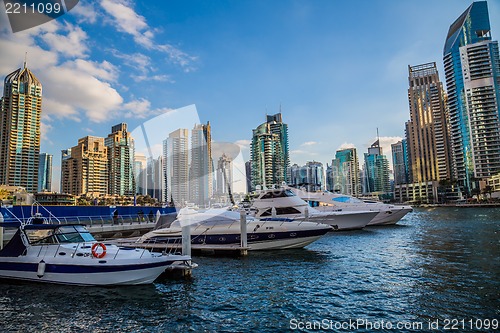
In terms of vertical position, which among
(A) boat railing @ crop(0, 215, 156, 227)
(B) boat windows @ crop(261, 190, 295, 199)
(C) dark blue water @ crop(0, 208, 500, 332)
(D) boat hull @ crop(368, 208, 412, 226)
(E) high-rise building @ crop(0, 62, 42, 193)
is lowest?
(C) dark blue water @ crop(0, 208, 500, 332)

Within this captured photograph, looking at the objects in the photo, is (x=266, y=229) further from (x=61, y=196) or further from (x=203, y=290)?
(x=61, y=196)

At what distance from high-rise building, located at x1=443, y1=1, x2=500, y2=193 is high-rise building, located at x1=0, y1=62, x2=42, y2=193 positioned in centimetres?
21650

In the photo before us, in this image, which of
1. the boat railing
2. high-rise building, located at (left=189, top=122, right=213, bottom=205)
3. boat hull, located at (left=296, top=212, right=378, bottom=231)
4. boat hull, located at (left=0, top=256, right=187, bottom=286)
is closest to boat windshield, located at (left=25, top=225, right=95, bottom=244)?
boat hull, located at (left=0, top=256, right=187, bottom=286)

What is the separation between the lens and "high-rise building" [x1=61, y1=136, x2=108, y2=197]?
533 ft

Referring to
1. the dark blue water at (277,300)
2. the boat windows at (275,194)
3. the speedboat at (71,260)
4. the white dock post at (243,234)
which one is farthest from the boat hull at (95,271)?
the boat windows at (275,194)

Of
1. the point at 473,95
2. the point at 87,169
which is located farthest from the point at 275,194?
the point at 473,95

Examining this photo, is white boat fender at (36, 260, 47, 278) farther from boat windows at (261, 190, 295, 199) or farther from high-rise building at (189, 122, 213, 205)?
high-rise building at (189, 122, 213, 205)

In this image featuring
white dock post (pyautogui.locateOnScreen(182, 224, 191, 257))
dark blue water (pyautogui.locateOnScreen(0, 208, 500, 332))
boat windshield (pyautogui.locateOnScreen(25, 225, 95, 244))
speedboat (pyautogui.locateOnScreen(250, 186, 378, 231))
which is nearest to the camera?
dark blue water (pyautogui.locateOnScreen(0, 208, 500, 332))

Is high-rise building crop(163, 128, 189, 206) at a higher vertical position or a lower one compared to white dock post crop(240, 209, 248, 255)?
higher

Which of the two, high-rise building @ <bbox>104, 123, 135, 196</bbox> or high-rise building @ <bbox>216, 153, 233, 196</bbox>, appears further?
high-rise building @ <bbox>104, 123, 135, 196</bbox>

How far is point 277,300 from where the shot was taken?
35.1 feet

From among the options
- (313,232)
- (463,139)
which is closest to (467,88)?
(463,139)

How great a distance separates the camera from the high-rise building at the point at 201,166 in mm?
119338

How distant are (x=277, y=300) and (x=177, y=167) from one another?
136509mm
